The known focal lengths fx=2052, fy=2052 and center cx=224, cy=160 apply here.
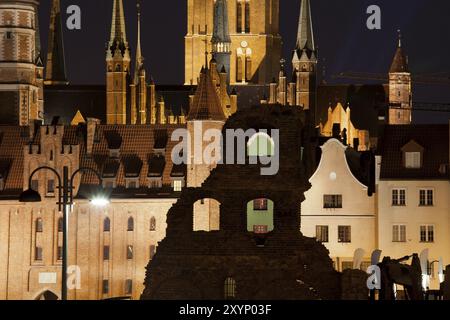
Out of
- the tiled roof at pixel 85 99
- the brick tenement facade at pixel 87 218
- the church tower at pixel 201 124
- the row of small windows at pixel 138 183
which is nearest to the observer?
the church tower at pixel 201 124

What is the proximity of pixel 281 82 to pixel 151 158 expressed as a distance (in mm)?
46520

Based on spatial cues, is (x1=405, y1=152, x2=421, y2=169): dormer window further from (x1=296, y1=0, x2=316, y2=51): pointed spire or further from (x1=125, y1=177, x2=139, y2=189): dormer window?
(x1=296, y1=0, x2=316, y2=51): pointed spire

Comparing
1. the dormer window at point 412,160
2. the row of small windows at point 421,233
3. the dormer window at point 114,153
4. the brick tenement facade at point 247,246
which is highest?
the dormer window at point 114,153

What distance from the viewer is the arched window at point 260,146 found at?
6950 cm

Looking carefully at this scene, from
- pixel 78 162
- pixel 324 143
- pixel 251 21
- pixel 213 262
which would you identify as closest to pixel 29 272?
pixel 78 162

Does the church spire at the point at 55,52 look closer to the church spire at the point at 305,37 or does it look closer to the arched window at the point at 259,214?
the church spire at the point at 305,37

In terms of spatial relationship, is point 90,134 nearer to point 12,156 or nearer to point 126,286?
point 12,156

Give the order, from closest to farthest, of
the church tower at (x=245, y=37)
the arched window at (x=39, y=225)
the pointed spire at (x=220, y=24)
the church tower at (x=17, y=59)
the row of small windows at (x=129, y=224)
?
1. the row of small windows at (x=129, y=224)
2. the arched window at (x=39, y=225)
3. the church tower at (x=17, y=59)
4. the pointed spire at (x=220, y=24)
5. the church tower at (x=245, y=37)

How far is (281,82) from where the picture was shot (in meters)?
162

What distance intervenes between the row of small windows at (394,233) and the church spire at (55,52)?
3450 inches

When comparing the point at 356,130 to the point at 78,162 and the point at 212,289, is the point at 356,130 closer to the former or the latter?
the point at 78,162

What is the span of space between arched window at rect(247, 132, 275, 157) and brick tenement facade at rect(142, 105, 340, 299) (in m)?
0.37

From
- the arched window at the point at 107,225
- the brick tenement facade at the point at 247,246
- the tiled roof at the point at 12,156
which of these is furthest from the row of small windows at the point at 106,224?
the brick tenement facade at the point at 247,246

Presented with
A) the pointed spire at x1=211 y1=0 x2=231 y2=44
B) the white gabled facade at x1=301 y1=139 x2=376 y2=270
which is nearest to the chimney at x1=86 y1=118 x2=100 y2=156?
the white gabled facade at x1=301 y1=139 x2=376 y2=270
